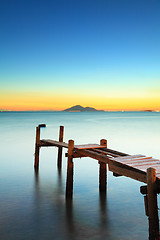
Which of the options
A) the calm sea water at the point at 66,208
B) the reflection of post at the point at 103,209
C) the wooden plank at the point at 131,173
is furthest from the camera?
the reflection of post at the point at 103,209

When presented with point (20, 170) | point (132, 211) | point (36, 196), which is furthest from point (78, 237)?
point (20, 170)

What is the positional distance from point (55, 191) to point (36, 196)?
0.92 metres

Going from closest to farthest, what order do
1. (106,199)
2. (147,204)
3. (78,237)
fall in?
(147,204) < (78,237) < (106,199)

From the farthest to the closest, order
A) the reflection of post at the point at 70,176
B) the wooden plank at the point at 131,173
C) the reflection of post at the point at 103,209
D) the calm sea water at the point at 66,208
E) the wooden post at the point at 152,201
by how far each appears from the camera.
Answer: the reflection of post at the point at 70,176
the reflection of post at the point at 103,209
the calm sea water at the point at 66,208
the wooden plank at the point at 131,173
the wooden post at the point at 152,201

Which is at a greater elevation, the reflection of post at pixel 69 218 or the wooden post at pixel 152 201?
the wooden post at pixel 152 201

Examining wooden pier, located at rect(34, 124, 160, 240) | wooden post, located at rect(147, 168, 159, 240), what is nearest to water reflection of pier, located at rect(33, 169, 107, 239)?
wooden pier, located at rect(34, 124, 160, 240)

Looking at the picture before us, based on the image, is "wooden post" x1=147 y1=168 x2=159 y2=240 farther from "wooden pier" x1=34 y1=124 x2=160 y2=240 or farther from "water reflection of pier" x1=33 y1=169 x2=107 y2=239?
"water reflection of pier" x1=33 y1=169 x2=107 y2=239

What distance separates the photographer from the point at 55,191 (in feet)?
32.8

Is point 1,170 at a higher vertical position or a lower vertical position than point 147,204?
lower

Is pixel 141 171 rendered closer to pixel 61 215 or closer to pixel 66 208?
pixel 61 215

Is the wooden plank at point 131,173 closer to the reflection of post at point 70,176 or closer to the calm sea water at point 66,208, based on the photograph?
the calm sea water at point 66,208

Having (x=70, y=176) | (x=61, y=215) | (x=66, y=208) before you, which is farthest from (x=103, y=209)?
(x=70, y=176)

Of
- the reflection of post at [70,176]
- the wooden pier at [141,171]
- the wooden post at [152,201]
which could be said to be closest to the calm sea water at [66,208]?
the reflection of post at [70,176]

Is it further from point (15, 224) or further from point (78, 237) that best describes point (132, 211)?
point (15, 224)
